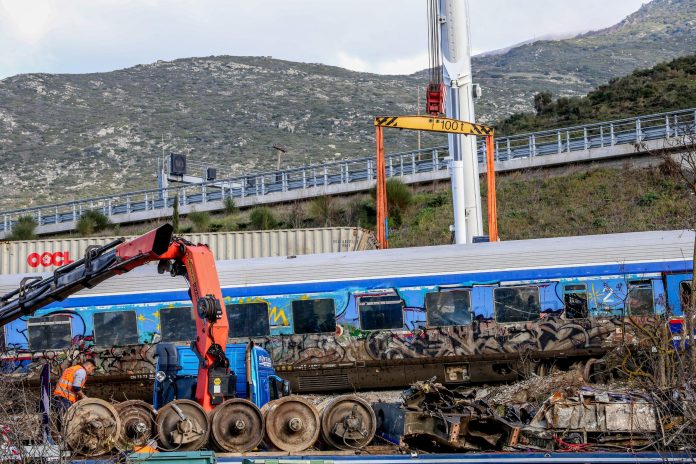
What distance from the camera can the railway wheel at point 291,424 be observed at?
16.8 m

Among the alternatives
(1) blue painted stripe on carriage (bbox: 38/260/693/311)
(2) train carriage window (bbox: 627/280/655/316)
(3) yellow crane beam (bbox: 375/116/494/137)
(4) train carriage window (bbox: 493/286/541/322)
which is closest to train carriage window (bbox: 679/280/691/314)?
(1) blue painted stripe on carriage (bbox: 38/260/693/311)

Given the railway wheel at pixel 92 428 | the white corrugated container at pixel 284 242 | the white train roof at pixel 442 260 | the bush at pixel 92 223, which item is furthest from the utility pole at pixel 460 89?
the bush at pixel 92 223

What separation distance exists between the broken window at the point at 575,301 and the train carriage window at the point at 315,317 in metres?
4.85

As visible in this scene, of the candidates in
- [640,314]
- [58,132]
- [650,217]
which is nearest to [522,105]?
[58,132]

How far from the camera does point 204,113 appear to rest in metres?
110

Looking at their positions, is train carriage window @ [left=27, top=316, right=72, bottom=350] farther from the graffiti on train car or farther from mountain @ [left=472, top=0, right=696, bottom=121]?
mountain @ [left=472, top=0, right=696, bottom=121]

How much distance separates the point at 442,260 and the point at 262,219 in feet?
78.7

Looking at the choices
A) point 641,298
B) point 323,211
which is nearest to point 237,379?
point 641,298

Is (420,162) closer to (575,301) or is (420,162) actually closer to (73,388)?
(575,301)

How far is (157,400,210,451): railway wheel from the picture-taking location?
1653 centimetres

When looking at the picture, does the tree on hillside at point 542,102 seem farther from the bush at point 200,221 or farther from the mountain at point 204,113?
the bush at point 200,221

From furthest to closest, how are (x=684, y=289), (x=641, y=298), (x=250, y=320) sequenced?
1. (x=250, y=320)
2. (x=641, y=298)
3. (x=684, y=289)

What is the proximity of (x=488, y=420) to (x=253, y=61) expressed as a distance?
123116mm

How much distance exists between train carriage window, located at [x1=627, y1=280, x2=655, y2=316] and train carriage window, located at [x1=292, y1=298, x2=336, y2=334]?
6142mm
